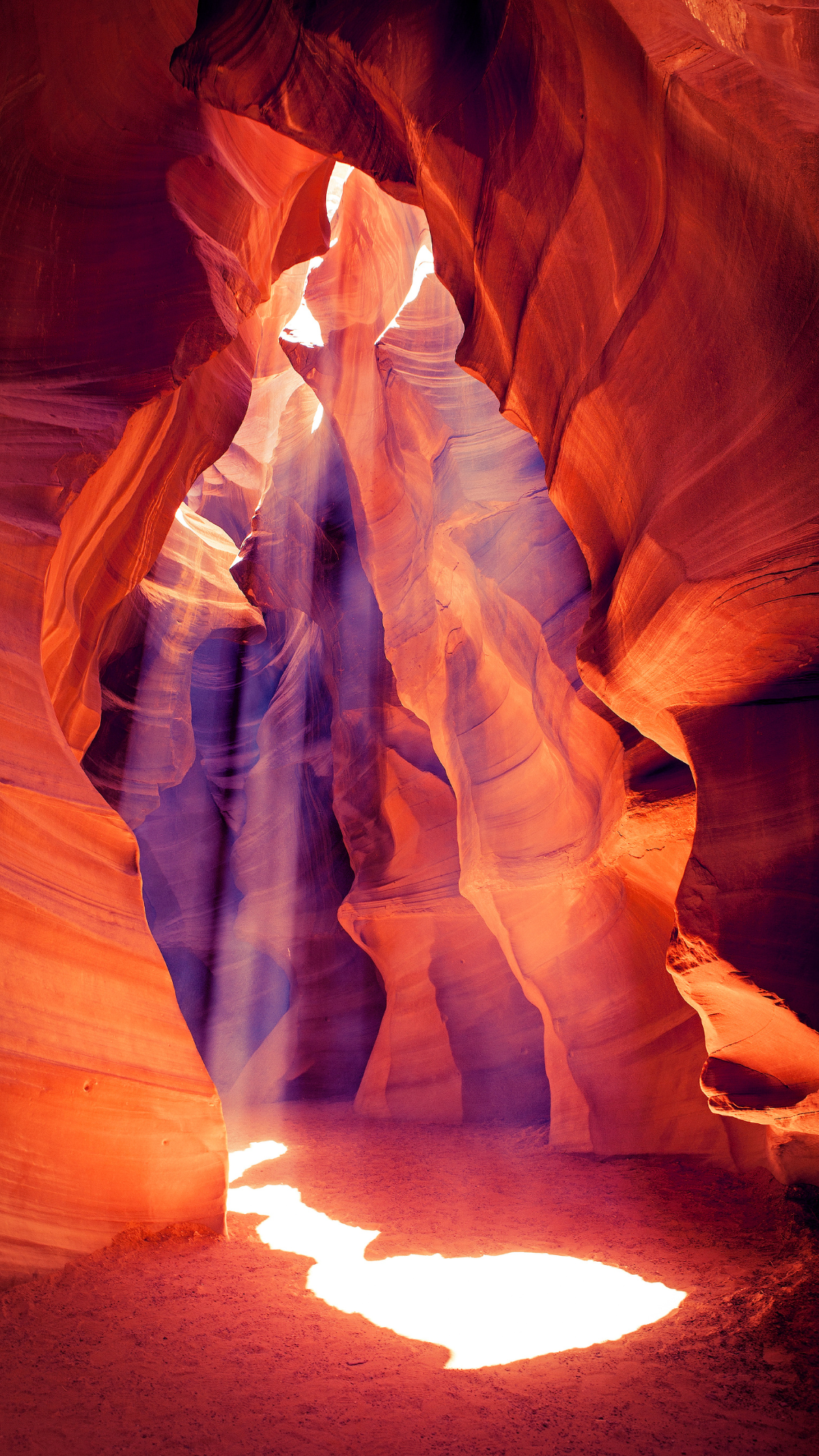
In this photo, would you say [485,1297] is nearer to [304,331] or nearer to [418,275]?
[418,275]

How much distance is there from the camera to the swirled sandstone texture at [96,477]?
4.48 metres

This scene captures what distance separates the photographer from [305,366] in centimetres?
1102

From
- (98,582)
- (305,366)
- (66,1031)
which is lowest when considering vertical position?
(66,1031)

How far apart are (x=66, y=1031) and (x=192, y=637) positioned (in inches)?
484

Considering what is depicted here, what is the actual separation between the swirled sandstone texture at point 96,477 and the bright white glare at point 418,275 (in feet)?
8.53

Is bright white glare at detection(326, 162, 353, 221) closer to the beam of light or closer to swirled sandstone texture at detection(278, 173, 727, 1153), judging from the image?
swirled sandstone texture at detection(278, 173, 727, 1153)

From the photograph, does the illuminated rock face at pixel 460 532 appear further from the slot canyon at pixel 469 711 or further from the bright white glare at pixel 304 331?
the bright white glare at pixel 304 331

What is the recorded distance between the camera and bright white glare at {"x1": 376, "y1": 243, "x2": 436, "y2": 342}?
10.7 metres

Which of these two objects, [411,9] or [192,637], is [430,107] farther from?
[192,637]

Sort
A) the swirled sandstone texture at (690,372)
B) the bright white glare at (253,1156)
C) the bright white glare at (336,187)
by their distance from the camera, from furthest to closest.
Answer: the bright white glare at (336,187), the bright white glare at (253,1156), the swirled sandstone texture at (690,372)

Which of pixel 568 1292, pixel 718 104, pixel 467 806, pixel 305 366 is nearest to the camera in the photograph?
pixel 718 104

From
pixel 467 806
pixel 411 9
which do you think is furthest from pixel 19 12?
pixel 467 806

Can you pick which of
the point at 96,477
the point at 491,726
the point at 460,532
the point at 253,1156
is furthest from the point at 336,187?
the point at 253,1156

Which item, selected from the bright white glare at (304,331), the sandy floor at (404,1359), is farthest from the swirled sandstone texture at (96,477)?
the bright white glare at (304,331)
